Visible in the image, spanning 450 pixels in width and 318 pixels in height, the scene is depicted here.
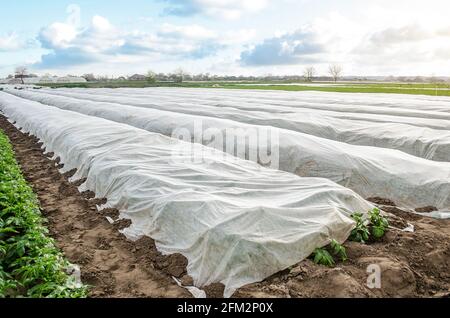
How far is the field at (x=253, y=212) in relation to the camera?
13.1 ft

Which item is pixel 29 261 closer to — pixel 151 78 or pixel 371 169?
pixel 371 169

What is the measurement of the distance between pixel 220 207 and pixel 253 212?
0.51 meters

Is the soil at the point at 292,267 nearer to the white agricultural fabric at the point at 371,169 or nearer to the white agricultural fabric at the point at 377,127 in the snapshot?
the white agricultural fabric at the point at 371,169

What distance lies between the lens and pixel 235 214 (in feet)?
14.5

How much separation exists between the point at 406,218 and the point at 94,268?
4432 mm

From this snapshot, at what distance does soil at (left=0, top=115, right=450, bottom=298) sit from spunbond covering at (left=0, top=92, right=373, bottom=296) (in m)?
0.16

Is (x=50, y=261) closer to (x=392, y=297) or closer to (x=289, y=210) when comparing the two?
(x=289, y=210)

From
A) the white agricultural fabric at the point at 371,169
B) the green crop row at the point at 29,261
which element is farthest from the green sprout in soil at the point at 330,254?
the white agricultural fabric at the point at 371,169

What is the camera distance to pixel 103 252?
5066mm

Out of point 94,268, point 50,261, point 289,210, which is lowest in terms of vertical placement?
point 94,268

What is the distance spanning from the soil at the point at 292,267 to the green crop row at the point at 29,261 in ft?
0.98

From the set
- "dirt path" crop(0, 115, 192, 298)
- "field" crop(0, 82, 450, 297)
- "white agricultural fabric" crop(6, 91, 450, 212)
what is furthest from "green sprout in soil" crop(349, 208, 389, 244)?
"dirt path" crop(0, 115, 192, 298)

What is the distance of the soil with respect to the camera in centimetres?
375
